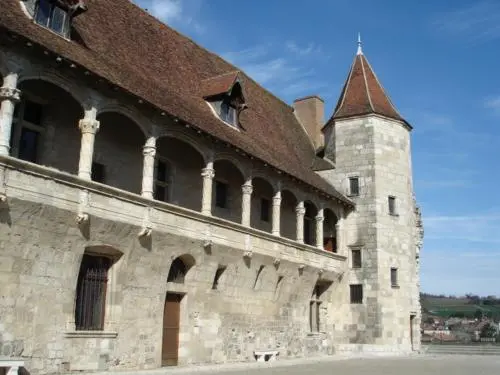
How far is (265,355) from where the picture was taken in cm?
1748

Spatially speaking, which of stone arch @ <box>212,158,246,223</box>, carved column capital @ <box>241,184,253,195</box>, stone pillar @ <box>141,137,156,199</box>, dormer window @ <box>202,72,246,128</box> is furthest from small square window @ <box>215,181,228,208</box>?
stone pillar @ <box>141,137,156,199</box>

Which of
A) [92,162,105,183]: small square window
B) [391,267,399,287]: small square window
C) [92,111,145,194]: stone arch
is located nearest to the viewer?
[92,162,105,183]: small square window

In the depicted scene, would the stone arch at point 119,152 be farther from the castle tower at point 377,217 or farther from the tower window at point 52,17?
the castle tower at point 377,217

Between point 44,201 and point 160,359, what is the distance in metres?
4.91

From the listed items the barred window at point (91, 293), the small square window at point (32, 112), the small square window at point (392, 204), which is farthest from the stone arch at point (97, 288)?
the small square window at point (392, 204)

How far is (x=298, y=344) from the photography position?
63.5 ft

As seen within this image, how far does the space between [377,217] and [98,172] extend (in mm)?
11674

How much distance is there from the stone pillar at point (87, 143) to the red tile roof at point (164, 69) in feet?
2.84

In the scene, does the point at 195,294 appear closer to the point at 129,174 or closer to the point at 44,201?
Result: the point at 129,174

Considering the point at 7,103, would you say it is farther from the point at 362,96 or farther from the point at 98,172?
the point at 362,96

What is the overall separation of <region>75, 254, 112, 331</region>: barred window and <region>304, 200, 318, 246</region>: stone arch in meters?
10.5

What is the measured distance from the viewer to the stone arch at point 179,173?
1566cm

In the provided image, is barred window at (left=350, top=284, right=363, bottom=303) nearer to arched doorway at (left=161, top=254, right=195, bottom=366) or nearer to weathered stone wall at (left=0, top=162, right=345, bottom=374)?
weathered stone wall at (left=0, top=162, right=345, bottom=374)

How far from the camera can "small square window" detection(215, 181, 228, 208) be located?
17734 mm
